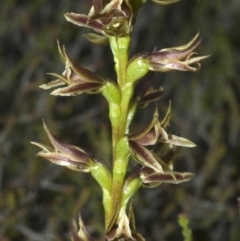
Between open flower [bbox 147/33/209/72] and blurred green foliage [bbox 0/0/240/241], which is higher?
open flower [bbox 147/33/209/72]

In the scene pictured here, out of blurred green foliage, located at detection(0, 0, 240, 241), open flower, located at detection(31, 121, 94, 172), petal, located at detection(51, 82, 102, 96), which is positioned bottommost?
blurred green foliage, located at detection(0, 0, 240, 241)

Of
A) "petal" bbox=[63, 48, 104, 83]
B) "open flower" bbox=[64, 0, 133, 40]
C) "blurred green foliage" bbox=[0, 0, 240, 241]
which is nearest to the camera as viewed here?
"open flower" bbox=[64, 0, 133, 40]

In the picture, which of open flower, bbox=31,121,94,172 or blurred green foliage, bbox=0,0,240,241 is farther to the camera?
blurred green foliage, bbox=0,0,240,241

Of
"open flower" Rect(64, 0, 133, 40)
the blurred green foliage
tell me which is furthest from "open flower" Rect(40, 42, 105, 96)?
the blurred green foliage

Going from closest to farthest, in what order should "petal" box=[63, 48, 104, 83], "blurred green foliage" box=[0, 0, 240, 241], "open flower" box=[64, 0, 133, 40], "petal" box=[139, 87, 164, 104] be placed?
"open flower" box=[64, 0, 133, 40] → "petal" box=[63, 48, 104, 83] → "petal" box=[139, 87, 164, 104] → "blurred green foliage" box=[0, 0, 240, 241]

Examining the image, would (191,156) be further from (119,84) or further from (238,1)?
(238,1)

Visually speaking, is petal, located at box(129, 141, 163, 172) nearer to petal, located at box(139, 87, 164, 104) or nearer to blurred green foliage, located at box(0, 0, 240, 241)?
petal, located at box(139, 87, 164, 104)

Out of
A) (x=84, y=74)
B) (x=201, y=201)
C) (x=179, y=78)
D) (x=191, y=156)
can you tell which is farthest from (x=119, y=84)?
(x=179, y=78)
